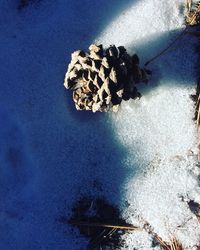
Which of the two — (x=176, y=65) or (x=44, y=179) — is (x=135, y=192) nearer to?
(x=44, y=179)

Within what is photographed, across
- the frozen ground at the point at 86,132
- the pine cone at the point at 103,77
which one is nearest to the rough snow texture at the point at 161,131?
the frozen ground at the point at 86,132

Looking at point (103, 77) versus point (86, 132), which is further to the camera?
point (86, 132)

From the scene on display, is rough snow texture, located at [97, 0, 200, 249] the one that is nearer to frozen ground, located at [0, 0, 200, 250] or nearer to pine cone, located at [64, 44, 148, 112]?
frozen ground, located at [0, 0, 200, 250]

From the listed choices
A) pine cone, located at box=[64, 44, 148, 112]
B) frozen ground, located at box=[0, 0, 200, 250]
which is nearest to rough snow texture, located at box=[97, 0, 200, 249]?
frozen ground, located at box=[0, 0, 200, 250]

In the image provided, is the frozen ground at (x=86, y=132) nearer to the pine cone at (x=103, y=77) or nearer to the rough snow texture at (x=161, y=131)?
the rough snow texture at (x=161, y=131)

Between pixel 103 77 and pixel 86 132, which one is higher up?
pixel 103 77
